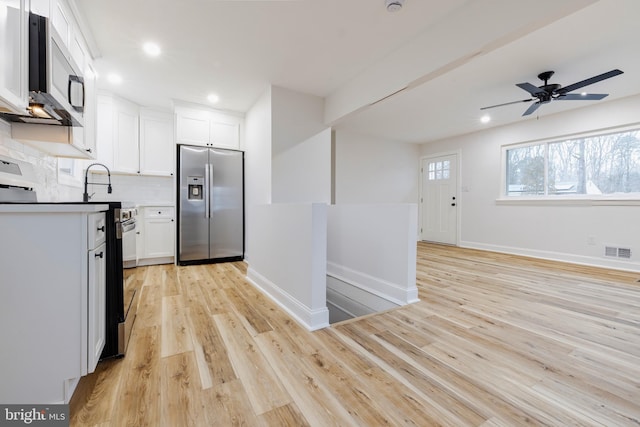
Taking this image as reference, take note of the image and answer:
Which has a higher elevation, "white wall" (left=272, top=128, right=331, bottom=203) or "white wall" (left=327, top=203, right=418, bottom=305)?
"white wall" (left=272, top=128, right=331, bottom=203)

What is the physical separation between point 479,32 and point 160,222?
4.32 metres

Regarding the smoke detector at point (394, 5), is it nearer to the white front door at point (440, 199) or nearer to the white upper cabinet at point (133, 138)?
the white upper cabinet at point (133, 138)

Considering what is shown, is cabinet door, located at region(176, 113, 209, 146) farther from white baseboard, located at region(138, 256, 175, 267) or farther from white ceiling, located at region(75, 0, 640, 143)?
white baseboard, located at region(138, 256, 175, 267)

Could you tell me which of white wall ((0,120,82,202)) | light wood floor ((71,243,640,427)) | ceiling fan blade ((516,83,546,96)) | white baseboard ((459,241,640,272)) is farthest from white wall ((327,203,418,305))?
white baseboard ((459,241,640,272))

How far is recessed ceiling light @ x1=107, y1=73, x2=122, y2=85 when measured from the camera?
316 centimetres

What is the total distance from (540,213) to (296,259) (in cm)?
457

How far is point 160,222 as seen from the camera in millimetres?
3936

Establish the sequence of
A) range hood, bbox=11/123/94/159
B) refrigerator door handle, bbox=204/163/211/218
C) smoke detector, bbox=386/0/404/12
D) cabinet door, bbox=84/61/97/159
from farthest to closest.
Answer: refrigerator door handle, bbox=204/163/211/218 < cabinet door, bbox=84/61/97/159 < smoke detector, bbox=386/0/404/12 < range hood, bbox=11/123/94/159

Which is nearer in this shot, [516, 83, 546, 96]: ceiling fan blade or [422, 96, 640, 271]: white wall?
[516, 83, 546, 96]: ceiling fan blade

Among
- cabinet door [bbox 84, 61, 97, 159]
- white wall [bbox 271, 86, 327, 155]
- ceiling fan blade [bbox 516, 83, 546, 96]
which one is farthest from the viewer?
white wall [bbox 271, 86, 327, 155]

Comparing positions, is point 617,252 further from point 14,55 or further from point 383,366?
point 14,55

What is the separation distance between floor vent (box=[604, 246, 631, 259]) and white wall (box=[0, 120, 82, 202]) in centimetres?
659

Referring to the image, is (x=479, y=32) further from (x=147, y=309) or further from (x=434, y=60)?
(x=147, y=309)

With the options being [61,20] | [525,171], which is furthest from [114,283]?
[525,171]
